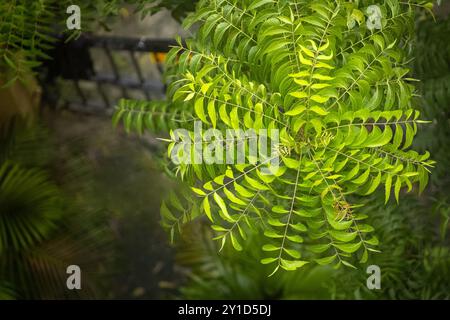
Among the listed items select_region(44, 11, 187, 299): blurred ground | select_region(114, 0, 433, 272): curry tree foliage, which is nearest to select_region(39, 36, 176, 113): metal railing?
select_region(44, 11, 187, 299): blurred ground

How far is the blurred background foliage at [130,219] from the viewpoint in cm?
194

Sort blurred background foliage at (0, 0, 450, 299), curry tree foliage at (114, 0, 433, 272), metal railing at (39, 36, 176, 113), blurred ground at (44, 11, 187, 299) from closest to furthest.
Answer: curry tree foliage at (114, 0, 433, 272), blurred background foliage at (0, 0, 450, 299), blurred ground at (44, 11, 187, 299), metal railing at (39, 36, 176, 113)

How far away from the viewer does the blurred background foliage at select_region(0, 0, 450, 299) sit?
1938mm

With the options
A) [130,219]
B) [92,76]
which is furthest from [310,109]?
[92,76]

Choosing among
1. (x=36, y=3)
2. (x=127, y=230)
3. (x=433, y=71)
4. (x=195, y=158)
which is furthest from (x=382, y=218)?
(x=127, y=230)

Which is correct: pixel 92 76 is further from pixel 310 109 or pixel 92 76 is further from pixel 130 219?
pixel 310 109

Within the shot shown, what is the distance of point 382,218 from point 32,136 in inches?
73.4

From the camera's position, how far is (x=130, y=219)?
3420mm

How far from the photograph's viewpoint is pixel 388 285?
2.01 metres

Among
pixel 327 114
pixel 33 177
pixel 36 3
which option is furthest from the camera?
pixel 33 177

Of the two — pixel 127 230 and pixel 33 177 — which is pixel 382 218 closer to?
pixel 33 177

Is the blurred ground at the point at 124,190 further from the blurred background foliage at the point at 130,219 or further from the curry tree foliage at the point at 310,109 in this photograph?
the curry tree foliage at the point at 310,109

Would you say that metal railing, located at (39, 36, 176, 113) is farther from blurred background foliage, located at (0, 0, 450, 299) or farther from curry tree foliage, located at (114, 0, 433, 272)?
curry tree foliage, located at (114, 0, 433, 272)

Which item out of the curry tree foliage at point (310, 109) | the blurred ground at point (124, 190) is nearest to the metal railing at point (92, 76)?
the blurred ground at point (124, 190)
